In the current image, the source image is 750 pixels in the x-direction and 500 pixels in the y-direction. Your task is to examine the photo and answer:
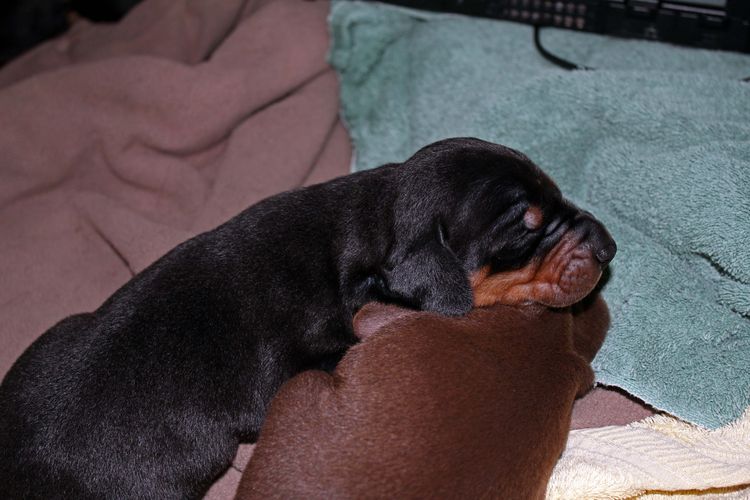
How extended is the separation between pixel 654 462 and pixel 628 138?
1348mm

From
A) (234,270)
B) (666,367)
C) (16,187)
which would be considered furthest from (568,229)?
(16,187)

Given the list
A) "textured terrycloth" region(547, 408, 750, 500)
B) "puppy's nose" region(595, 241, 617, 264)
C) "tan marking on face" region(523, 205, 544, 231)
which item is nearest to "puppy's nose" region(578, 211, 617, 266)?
"puppy's nose" region(595, 241, 617, 264)

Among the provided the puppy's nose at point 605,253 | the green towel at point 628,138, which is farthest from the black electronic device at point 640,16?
the puppy's nose at point 605,253

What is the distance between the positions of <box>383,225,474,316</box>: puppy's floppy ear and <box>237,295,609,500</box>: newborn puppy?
0.10 metres

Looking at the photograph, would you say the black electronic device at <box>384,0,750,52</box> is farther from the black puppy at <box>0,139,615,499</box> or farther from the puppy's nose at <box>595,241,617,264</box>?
the puppy's nose at <box>595,241,617,264</box>

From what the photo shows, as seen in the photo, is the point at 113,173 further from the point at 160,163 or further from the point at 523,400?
the point at 523,400

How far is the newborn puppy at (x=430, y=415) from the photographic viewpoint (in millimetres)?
2098

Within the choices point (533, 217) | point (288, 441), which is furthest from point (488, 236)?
point (288, 441)

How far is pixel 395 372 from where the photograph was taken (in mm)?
2322

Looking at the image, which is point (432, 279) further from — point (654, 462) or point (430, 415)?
point (654, 462)

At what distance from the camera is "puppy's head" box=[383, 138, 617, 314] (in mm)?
2701

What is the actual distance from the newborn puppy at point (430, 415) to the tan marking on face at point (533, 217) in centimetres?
34

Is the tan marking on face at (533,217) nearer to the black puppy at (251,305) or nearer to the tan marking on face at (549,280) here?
the black puppy at (251,305)

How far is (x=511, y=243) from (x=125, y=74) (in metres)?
2.02
